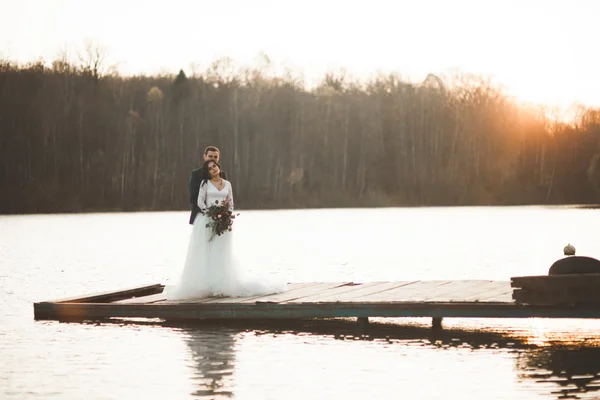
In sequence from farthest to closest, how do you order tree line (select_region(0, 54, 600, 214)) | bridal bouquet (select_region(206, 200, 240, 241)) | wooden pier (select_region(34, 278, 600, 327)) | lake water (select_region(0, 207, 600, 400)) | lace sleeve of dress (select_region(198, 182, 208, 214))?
tree line (select_region(0, 54, 600, 214)) → lace sleeve of dress (select_region(198, 182, 208, 214)) → bridal bouquet (select_region(206, 200, 240, 241)) → wooden pier (select_region(34, 278, 600, 327)) → lake water (select_region(0, 207, 600, 400))

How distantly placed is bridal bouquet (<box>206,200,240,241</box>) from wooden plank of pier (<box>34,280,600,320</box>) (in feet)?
3.52

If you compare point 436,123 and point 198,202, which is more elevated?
point 436,123

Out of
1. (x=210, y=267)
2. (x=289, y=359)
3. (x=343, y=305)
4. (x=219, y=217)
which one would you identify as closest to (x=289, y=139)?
(x=210, y=267)

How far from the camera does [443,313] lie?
46.8 feet

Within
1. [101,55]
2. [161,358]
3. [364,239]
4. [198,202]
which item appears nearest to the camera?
[161,358]

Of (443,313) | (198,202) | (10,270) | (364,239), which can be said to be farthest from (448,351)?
(364,239)

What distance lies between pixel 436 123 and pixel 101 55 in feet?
107

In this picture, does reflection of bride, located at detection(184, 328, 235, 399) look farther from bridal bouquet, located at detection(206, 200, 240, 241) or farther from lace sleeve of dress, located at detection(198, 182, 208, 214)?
lace sleeve of dress, located at detection(198, 182, 208, 214)

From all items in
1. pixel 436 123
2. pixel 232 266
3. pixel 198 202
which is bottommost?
pixel 232 266

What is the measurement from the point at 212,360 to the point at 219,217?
3244 millimetres

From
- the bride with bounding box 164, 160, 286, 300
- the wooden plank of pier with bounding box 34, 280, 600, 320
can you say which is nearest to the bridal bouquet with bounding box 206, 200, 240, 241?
the bride with bounding box 164, 160, 286, 300

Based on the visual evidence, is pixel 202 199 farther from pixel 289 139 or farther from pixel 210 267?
pixel 289 139

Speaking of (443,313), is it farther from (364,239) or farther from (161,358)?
(364,239)

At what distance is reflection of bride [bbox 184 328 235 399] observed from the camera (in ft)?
37.0
